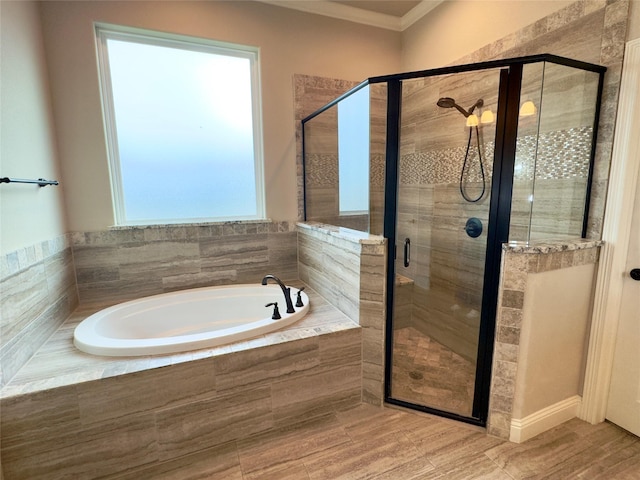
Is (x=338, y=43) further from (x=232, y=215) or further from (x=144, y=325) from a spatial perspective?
(x=144, y=325)

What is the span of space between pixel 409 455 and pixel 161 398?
1.26 metres

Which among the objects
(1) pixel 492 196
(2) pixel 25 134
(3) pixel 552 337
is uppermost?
(2) pixel 25 134

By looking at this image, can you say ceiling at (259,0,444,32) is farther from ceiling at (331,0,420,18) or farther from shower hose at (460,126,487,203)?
shower hose at (460,126,487,203)

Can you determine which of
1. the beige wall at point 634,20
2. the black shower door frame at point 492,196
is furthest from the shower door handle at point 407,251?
the beige wall at point 634,20

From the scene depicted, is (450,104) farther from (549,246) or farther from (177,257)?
(177,257)

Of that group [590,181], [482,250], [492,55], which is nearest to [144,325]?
[482,250]

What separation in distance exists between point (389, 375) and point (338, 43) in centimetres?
266

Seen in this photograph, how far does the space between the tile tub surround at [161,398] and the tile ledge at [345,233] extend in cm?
54

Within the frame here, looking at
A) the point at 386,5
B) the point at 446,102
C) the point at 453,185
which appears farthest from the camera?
the point at 386,5

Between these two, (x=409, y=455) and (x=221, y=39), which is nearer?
(x=409, y=455)

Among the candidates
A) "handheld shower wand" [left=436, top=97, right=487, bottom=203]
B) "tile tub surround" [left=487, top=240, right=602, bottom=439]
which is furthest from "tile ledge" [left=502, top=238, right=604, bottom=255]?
"handheld shower wand" [left=436, top=97, right=487, bottom=203]

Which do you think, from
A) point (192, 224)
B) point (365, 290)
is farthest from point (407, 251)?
point (192, 224)

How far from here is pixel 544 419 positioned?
5.55 ft

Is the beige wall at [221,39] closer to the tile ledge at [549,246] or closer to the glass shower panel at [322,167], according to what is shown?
the glass shower panel at [322,167]
